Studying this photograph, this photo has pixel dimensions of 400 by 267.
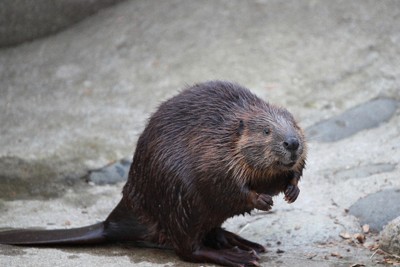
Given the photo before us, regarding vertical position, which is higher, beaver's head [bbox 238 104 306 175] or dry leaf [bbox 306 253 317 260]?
beaver's head [bbox 238 104 306 175]

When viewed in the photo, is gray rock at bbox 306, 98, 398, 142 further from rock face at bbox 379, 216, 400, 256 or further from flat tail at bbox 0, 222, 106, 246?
flat tail at bbox 0, 222, 106, 246

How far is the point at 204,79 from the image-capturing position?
7.15 metres

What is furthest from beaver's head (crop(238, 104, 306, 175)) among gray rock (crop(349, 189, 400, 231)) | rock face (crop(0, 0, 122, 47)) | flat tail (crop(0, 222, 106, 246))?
rock face (crop(0, 0, 122, 47))

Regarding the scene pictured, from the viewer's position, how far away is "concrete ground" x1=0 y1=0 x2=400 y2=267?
4.94 metres

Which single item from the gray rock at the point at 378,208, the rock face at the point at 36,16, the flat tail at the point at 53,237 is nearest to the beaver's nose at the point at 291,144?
the gray rock at the point at 378,208

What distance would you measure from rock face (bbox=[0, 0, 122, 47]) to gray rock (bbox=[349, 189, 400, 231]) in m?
4.30

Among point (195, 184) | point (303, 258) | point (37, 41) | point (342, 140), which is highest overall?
point (37, 41)

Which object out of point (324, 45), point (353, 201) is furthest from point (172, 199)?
point (324, 45)

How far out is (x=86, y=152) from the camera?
6262mm

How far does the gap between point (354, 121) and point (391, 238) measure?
2.26 metres

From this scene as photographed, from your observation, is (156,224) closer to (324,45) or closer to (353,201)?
(353,201)

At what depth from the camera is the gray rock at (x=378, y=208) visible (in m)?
4.76

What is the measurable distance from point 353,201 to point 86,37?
3.97m

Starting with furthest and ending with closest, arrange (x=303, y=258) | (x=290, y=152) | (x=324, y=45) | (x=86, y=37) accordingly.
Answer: (x=86, y=37)
(x=324, y=45)
(x=303, y=258)
(x=290, y=152)
